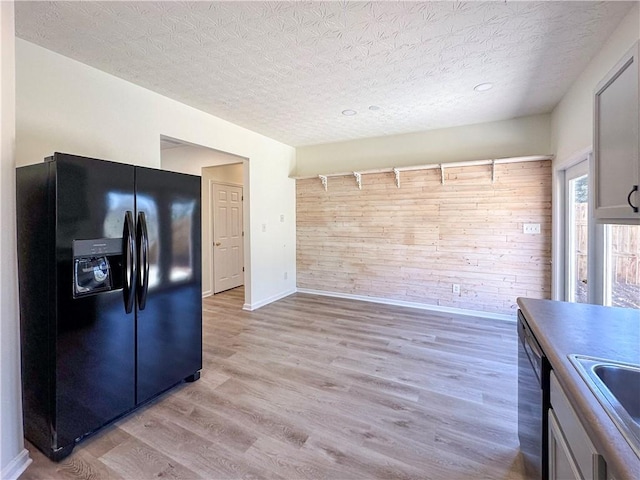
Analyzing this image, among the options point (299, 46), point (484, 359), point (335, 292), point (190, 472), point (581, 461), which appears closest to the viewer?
point (581, 461)

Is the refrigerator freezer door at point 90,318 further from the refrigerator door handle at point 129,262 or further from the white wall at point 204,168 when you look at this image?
the white wall at point 204,168

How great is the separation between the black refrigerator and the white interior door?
3279mm

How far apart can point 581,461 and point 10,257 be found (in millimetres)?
2637

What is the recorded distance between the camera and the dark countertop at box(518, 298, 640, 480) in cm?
70

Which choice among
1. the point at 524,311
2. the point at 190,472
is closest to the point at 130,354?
the point at 190,472

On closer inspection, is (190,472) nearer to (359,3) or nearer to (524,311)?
(524,311)

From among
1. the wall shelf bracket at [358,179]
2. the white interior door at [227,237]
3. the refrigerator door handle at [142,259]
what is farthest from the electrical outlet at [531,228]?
the white interior door at [227,237]

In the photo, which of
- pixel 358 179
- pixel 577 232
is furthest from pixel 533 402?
pixel 358 179

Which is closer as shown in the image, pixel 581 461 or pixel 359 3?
pixel 581 461

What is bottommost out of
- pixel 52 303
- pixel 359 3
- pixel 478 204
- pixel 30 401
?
pixel 30 401

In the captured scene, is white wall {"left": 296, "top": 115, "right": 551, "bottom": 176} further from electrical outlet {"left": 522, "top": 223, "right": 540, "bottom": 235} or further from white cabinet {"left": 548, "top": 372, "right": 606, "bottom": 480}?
white cabinet {"left": 548, "top": 372, "right": 606, "bottom": 480}

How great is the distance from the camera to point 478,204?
4.02 metres

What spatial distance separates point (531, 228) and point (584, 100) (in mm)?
1646

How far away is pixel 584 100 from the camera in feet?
8.36
